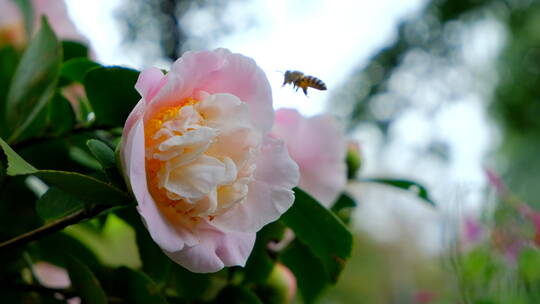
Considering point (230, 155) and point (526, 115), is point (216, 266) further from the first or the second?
point (526, 115)

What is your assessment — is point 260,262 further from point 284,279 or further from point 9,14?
point 9,14

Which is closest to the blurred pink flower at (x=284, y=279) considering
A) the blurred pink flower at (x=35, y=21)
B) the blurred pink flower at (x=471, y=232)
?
the blurred pink flower at (x=35, y=21)

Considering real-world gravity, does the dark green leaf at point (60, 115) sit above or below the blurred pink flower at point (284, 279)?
above

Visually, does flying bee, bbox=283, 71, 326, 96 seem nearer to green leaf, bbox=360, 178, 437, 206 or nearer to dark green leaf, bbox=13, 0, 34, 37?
green leaf, bbox=360, 178, 437, 206

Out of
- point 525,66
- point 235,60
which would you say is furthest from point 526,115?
point 235,60

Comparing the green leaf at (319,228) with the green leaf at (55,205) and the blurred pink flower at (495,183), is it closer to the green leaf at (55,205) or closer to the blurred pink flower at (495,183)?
the green leaf at (55,205)

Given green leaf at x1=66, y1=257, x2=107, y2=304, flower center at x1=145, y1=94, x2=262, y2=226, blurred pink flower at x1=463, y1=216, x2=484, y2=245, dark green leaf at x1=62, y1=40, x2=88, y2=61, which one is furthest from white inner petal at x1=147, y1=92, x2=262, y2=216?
blurred pink flower at x1=463, y1=216, x2=484, y2=245

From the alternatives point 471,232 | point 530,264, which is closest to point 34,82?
Result: point 530,264
